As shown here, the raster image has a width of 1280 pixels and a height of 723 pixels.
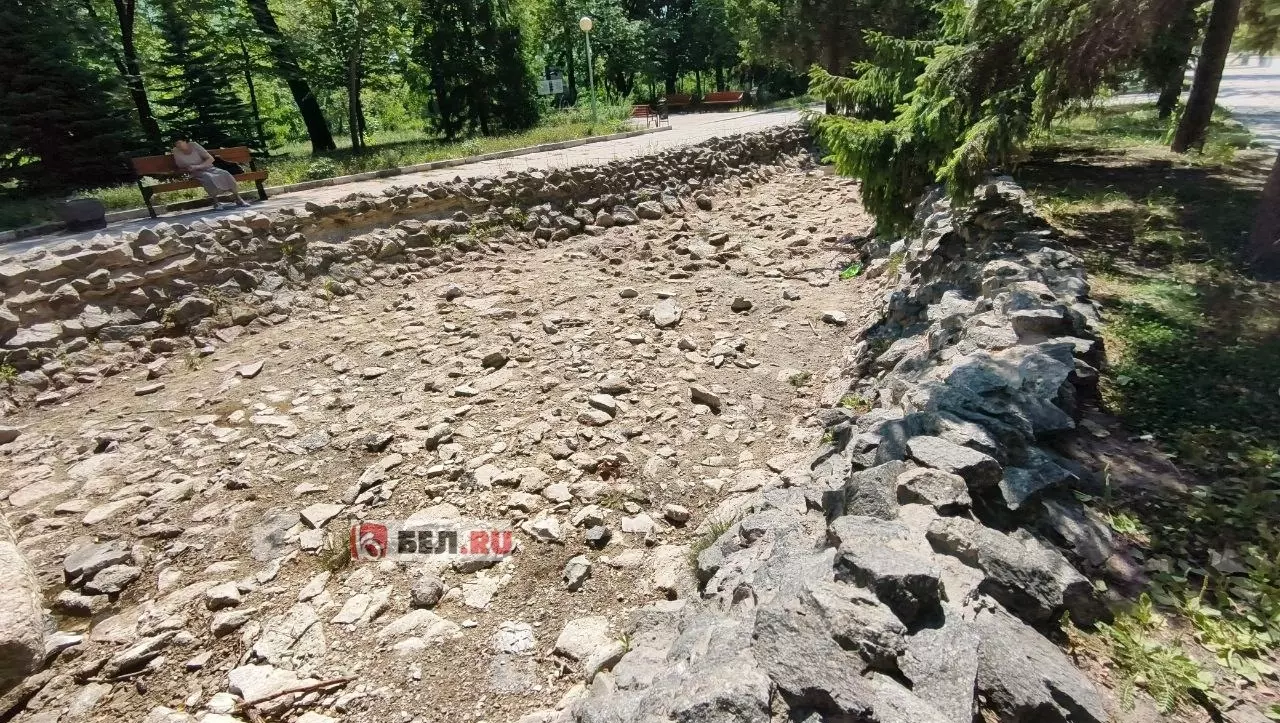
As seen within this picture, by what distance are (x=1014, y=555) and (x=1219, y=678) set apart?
0.68 meters

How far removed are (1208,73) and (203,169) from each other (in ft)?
46.8

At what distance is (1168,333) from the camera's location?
13.8 ft

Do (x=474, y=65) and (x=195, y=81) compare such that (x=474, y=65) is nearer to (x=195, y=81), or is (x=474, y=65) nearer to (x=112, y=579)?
(x=195, y=81)

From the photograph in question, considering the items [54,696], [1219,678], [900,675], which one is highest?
[900,675]

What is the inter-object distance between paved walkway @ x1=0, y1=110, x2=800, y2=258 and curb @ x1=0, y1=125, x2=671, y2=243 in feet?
0.58

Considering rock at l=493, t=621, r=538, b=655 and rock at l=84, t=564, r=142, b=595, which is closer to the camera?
rock at l=493, t=621, r=538, b=655

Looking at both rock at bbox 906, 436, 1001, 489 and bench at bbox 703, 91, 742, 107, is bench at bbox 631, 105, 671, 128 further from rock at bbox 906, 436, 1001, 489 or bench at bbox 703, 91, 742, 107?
rock at bbox 906, 436, 1001, 489

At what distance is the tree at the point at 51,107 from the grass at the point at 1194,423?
57.3 ft

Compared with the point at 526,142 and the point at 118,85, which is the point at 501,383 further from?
the point at 118,85

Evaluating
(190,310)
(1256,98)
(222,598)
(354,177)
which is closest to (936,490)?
(222,598)

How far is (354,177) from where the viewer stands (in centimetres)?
1195

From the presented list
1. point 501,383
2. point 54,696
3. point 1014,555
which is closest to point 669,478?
point 501,383

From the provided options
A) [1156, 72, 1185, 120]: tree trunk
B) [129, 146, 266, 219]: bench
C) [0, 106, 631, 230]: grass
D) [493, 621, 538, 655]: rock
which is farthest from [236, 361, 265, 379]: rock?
[1156, 72, 1185, 120]: tree trunk

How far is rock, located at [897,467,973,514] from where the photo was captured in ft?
7.97
